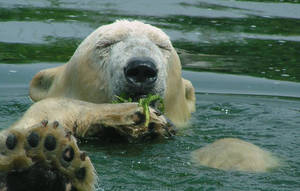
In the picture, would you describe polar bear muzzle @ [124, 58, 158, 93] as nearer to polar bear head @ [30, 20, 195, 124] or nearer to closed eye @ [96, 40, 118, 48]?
polar bear head @ [30, 20, 195, 124]

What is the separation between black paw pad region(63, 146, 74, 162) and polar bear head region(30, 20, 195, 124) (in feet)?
4.94

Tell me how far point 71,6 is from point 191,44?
2.96 m

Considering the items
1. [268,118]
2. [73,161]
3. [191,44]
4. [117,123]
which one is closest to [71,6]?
[191,44]

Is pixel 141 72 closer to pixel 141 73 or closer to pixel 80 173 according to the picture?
pixel 141 73

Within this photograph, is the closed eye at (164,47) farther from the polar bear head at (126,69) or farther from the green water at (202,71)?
the green water at (202,71)

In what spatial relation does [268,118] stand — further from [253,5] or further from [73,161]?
[253,5]

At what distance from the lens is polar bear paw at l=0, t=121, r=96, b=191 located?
335 centimetres

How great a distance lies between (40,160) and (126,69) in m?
1.67

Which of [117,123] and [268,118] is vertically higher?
[117,123]

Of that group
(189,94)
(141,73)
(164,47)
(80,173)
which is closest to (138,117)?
(141,73)

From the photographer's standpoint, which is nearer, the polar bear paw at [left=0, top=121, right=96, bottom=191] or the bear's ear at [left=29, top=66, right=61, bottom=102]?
the polar bear paw at [left=0, top=121, right=96, bottom=191]

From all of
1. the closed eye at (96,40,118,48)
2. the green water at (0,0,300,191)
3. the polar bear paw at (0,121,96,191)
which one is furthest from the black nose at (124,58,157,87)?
the polar bear paw at (0,121,96,191)

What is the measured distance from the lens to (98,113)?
15.0 feet

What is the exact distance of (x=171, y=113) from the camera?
18.4 feet
